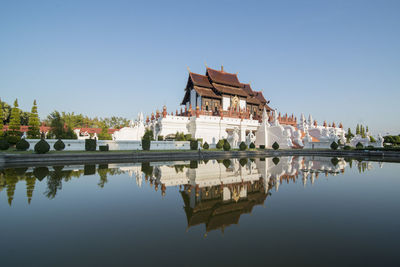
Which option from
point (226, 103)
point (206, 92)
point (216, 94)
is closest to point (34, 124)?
point (206, 92)

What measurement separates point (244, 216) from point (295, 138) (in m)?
29.0

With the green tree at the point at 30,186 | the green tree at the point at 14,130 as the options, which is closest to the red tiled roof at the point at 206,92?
the green tree at the point at 14,130

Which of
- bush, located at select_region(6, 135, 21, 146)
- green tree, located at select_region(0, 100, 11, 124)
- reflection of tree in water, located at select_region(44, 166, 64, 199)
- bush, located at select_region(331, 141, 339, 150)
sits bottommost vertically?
reflection of tree in water, located at select_region(44, 166, 64, 199)

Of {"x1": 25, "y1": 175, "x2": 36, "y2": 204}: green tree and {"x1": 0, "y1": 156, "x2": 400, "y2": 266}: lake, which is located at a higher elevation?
{"x1": 25, "y1": 175, "x2": 36, "y2": 204}: green tree

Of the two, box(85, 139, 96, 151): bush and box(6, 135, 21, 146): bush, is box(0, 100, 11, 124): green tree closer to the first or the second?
box(6, 135, 21, 146): bush

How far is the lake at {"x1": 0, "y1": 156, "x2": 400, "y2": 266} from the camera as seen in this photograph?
Answer: 3.37 m

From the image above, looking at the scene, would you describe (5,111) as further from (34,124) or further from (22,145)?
(22,145)

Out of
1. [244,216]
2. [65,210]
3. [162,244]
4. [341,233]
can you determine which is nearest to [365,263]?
[341,233]

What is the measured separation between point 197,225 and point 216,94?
31.9 meters

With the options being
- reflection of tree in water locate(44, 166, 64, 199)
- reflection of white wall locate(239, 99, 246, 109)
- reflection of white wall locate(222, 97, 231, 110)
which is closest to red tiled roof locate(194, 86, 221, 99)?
reflection of white wall locate(222, 97, 231, 110)

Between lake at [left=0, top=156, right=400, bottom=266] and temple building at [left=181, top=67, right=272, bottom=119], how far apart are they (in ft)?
80.1

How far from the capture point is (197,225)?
4.75 meters

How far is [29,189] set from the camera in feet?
25.0

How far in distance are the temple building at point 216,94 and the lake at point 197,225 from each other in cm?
2441
